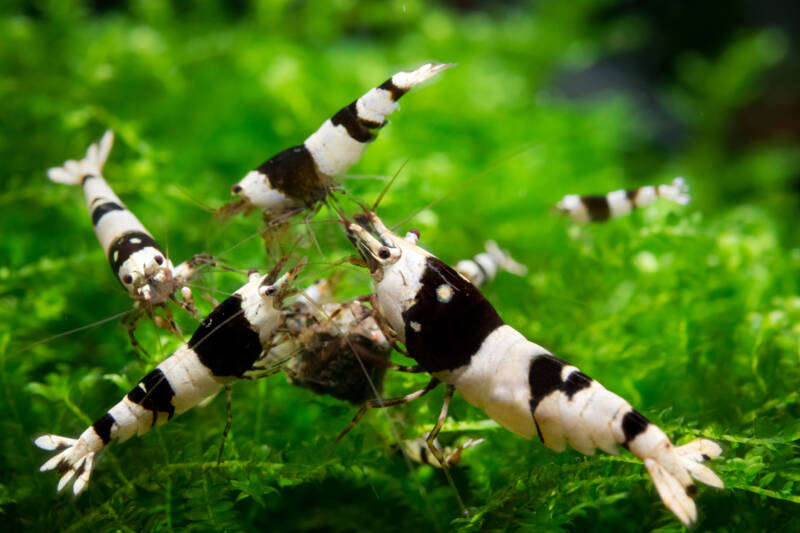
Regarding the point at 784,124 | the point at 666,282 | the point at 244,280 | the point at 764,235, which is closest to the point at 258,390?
the point at 244,280

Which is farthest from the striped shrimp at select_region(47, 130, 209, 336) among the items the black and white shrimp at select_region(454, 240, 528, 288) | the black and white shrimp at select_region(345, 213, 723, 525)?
the black and white shrimp at select_region(454, 240, 528, 288)

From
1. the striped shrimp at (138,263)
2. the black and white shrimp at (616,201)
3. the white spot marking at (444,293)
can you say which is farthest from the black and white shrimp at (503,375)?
the black and white shrimp at (616,201)

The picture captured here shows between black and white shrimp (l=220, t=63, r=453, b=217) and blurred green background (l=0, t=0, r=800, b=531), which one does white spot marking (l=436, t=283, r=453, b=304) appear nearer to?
blurred green background (l=0, t=0, r=800, b=531)

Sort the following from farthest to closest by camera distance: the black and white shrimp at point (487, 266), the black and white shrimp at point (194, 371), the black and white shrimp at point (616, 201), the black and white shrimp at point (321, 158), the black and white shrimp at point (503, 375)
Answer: the black and white shrimp at point (487, 266) < the black and white shrimp at point (616, 201) < the black and white shrimp at point (321, 158) < the black and white shrimp at point (194, 371) < the black and white shrimp at point (503, 375)

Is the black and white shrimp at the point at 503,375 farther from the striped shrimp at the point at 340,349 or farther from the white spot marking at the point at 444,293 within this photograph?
the striped shrimp at the point at 340,349

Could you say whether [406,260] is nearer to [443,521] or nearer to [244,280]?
[244,280]
